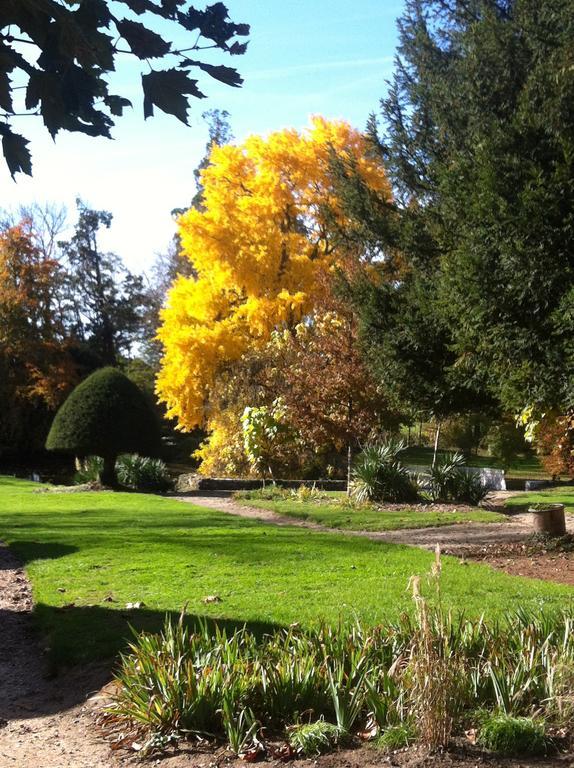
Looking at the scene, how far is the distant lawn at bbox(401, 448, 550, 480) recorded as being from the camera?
3416 cm

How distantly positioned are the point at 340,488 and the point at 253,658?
1820cm

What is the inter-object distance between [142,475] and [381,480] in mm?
9008

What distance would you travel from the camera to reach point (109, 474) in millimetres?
22812

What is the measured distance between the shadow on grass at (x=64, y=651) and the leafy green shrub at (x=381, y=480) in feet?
33.4

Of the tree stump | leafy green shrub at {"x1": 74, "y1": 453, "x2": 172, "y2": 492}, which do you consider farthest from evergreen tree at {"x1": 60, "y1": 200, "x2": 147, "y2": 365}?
the tree stump

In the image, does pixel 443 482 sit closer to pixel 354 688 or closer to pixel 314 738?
pixel 354 688

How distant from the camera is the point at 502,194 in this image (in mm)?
10070

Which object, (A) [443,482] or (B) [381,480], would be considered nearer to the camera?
(B) [381,480]

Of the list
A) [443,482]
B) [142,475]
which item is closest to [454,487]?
[443,482]

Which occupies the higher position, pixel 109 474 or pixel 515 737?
pixel 109 474

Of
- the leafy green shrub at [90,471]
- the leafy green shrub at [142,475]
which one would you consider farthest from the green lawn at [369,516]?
the leafy green shrub at [90,471]

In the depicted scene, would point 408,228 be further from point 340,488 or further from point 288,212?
point 288,212

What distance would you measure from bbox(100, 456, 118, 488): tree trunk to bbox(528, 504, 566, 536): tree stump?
14.2 m

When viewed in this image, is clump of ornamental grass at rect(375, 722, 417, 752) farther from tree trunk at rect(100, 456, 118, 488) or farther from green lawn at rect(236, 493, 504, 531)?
tree trunk at rect(100, 456, 118, 488)
